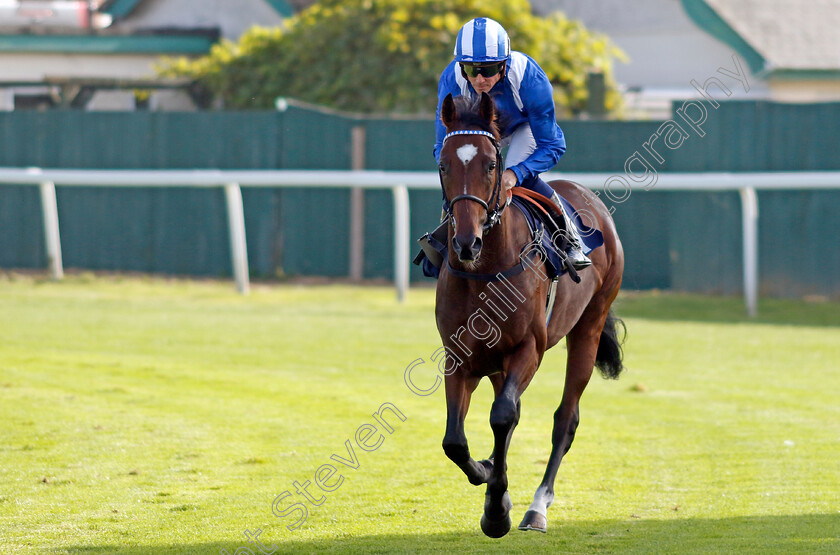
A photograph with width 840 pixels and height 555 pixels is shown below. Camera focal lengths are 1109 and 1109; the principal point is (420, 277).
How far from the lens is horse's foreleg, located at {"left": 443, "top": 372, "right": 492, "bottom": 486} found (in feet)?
15.8

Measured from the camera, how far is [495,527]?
4777mm

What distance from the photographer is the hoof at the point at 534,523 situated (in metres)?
4.89

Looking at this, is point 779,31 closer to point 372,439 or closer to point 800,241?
point 800,241

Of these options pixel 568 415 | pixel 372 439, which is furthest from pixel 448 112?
pixel 372 439

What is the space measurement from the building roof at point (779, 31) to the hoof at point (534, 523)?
13805 mm

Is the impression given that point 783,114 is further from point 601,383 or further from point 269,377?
point 269,377

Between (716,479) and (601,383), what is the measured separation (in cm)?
305

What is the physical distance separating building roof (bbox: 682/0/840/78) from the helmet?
43.6ft

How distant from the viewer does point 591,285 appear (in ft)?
20.0

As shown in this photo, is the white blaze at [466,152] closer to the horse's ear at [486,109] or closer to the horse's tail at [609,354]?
the horse's ear at [486,109]

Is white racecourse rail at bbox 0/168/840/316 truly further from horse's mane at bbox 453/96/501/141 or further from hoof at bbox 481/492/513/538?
hoof at bbox 481/492/513/538

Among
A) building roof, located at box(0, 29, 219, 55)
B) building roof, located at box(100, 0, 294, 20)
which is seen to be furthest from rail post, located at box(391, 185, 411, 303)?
building roof, located at box(100, 0, 294, 20)

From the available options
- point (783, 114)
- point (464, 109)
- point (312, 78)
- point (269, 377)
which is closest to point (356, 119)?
point (312, 78)

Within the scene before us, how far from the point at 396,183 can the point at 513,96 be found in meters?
6.94
